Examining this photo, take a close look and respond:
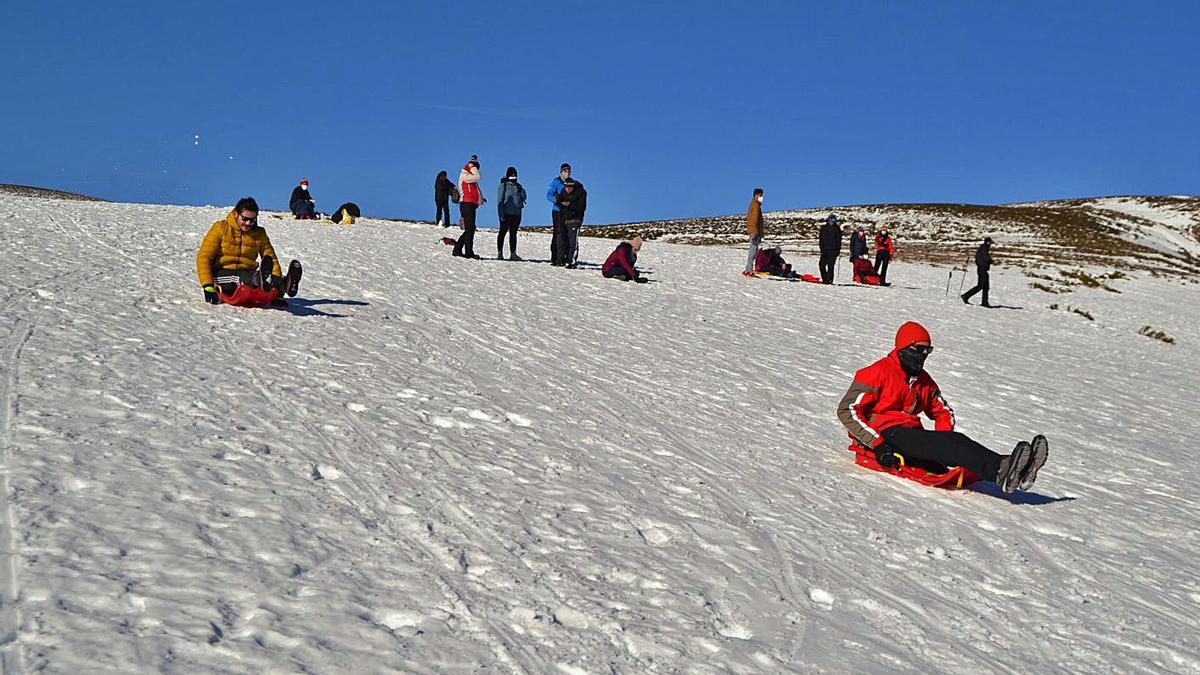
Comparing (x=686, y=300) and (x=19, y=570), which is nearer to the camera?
(x=19, y=570)

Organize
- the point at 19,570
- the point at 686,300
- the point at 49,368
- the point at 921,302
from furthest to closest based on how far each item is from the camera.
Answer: the point at 921,302, the point at 686,300, the point at 49,368, the point at 19,570

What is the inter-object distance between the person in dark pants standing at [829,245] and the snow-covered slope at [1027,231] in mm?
21450

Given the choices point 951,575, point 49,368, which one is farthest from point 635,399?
point 49,368

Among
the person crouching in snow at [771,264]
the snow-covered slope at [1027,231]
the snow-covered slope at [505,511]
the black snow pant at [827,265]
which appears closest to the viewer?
the snow-covered slope at [505,511]

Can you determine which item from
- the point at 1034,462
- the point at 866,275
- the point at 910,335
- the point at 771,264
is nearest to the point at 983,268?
the point at 866,275

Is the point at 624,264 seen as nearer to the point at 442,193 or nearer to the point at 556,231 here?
the point at 556,231

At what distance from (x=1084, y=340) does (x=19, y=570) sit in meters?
19.1

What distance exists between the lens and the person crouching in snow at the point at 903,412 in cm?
645

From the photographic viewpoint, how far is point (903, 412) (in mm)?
6762

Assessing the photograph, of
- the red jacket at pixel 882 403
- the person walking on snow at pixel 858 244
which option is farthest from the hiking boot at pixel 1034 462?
the person walking on snow at pixel 858 244

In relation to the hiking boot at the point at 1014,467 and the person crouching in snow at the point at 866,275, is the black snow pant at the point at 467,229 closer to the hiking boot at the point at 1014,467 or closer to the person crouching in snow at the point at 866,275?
the person crouching in snow at the point at 866,275

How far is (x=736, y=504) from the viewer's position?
5496 millimetres

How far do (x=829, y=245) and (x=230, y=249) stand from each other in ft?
53.6

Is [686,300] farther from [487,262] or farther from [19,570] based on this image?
[19,570]
